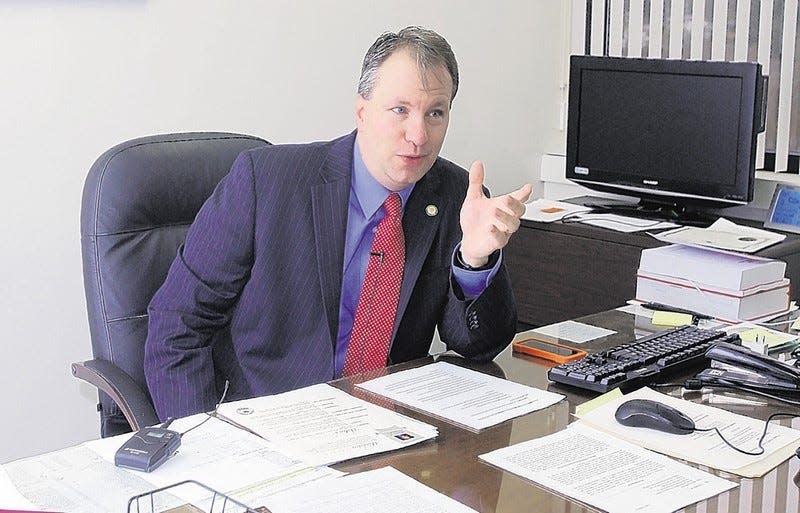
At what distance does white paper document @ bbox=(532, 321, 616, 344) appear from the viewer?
6.47 feet

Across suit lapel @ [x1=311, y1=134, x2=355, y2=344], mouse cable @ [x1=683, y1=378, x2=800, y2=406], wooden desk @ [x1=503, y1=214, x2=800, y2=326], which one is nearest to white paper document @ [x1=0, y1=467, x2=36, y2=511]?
suit lapel @ [x1=311, y1=134, x2=355, y2=344]

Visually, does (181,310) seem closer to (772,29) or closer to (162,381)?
(162,381)

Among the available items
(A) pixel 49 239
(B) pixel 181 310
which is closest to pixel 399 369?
(B) pixel 181 310

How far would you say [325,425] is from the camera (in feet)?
4.87

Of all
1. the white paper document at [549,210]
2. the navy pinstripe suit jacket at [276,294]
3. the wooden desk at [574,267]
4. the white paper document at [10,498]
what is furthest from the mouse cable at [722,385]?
the white paper document at [549,210]

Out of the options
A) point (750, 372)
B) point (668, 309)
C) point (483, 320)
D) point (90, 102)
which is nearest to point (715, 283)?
point (668, 309)

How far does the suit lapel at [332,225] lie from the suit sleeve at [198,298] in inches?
4.9

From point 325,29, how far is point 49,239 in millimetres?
1062

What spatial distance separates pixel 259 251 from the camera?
192 cm

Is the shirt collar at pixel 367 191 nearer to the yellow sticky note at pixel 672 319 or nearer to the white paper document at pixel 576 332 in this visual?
the white paper document at pixel 576 332

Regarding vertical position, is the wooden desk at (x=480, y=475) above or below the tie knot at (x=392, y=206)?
below

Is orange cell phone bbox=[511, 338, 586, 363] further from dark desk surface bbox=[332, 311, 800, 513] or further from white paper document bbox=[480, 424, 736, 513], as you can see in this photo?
white paper document bbox=[480, 424, 736, 513]

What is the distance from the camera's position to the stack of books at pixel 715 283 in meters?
2.17

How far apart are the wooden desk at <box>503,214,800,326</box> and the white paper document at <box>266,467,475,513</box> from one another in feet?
6.14
